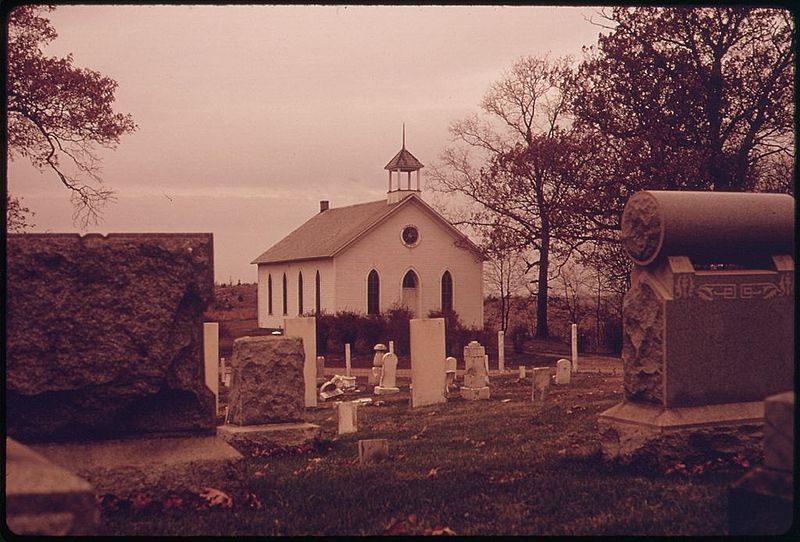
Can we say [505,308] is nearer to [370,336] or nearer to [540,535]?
[370,336]

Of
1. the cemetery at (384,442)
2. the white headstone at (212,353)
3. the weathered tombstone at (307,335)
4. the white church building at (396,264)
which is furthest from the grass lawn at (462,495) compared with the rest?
the white church building at (396,264)

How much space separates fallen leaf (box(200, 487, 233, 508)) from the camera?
732 centimetres

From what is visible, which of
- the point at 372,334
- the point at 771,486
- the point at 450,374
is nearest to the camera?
the point at 771,486

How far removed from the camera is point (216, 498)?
7.34 metres

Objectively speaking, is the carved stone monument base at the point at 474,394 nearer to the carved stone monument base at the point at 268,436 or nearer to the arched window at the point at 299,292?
the carved stone monument base at the point at 268,436

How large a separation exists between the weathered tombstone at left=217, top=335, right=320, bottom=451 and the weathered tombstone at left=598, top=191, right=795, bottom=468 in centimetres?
382

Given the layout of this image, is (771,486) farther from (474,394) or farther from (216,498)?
(474,394)

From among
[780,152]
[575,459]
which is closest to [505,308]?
[780,152]

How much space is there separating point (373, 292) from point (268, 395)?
31990mm

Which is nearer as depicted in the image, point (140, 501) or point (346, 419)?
point (140, 501)

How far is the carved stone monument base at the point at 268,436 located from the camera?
10.5 metres

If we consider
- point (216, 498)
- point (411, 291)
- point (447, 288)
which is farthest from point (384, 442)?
point (447, 288)

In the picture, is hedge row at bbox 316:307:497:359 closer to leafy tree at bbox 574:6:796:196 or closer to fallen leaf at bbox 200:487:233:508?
leafy tree at bbox 574:6:796:196

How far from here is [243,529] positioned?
6.70m
